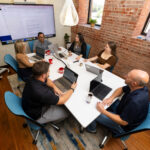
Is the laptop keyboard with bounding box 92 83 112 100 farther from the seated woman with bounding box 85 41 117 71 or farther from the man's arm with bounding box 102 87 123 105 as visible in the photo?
the seated woman with bounding box 85 41 117 71

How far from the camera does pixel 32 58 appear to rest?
2.39 m

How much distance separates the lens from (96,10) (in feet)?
11.1

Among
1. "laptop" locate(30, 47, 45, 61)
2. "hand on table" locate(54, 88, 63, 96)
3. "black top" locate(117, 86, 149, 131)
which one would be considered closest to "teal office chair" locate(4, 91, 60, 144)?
"hand on table" locate(54, 88, 63, 96)

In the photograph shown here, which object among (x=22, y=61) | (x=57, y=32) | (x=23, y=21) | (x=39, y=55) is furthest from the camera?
(x=57, y=32)

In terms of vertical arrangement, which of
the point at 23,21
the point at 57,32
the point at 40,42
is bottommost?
the point at 40,42

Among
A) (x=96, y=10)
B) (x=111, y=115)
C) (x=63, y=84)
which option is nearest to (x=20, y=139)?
(x=63, y=84)

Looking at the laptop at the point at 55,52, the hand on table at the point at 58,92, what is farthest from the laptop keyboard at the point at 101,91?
the laptop at the point at 55,52

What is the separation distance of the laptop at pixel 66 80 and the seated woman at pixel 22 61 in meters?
0.84

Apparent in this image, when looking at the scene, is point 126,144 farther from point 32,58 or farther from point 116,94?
point 32,58

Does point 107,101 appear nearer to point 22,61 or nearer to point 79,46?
point 22,61

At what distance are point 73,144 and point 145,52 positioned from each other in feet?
8.31

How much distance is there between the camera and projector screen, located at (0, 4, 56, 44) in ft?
9.33

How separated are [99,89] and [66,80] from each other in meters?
0.57

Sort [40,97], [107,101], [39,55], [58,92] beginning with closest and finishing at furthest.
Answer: [40,97] → [107,101] → [58,92] → [39,55]
